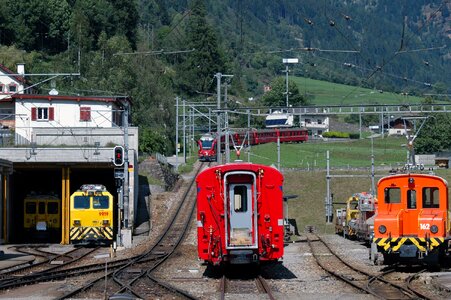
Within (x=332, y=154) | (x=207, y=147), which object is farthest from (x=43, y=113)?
(x=332, y=154)

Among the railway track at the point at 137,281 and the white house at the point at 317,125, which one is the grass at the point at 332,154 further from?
the railway track at the point at 137,281

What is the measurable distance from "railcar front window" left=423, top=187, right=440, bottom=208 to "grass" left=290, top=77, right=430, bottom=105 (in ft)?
352

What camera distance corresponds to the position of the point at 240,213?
25094mm

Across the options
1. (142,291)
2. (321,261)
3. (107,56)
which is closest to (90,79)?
(107,56)

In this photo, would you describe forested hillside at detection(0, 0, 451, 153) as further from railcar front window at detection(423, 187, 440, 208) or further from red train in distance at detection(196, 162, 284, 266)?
red train in distance at detection(196, 162, 284, 266)

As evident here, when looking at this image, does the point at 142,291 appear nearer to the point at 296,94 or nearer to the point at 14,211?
the point at 14,211

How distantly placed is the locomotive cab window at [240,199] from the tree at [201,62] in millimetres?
105568

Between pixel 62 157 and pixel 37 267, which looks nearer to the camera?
pixel 37 267

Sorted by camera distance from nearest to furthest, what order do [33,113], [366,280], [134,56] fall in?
1. [366,280]
2. [33,113]
3. [134,56]

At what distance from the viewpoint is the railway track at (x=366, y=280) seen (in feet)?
65.7

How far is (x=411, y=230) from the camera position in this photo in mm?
26172

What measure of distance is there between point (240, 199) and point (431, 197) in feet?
19.5

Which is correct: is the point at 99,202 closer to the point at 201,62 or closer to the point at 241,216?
the point at 241,216

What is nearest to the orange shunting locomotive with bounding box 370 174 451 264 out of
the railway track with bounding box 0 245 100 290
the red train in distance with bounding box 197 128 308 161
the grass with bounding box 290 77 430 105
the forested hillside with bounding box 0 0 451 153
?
the railway track with bounding box 0 245 100 290
